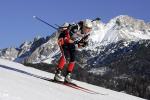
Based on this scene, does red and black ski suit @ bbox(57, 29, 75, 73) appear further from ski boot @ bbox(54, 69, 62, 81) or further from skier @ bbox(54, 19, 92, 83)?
ski boot @ bbox(54, 69, 62, 81)

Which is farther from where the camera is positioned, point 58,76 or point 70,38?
point 70,38

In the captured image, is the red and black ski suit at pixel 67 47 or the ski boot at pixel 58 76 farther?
the red and black ski suit at pixel 67 47

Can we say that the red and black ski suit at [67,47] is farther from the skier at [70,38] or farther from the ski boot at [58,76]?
the ski boot at [58,76]

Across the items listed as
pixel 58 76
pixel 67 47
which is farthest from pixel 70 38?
pixel 58 76

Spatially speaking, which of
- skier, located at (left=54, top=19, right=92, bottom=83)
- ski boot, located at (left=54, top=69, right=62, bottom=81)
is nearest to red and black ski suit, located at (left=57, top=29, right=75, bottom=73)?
skier, located at (left=54, top=19, right=92, bottom=83)

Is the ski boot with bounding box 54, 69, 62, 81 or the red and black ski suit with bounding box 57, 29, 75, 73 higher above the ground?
the red and black ski suit with bounding box 57, 29, 75, 73

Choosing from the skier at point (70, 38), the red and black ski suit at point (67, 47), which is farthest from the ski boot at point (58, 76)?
the red and black ski suit at point (67, 47)

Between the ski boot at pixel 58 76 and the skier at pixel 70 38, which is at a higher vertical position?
the skier at pixel 70 38

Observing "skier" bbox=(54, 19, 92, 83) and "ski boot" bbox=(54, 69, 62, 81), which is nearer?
"ski boot" bbox=(54, 69, 62, 81)

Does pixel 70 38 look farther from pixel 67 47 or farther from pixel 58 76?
pixel 58 76

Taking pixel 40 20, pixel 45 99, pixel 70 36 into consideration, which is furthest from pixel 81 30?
pixel 45 99

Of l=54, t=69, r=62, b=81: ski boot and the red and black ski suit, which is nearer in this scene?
l=54, t=69, r=62, b=81: ski boot

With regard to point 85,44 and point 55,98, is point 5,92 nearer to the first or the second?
point 55,98

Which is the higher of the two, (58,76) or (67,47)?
(67,47)
